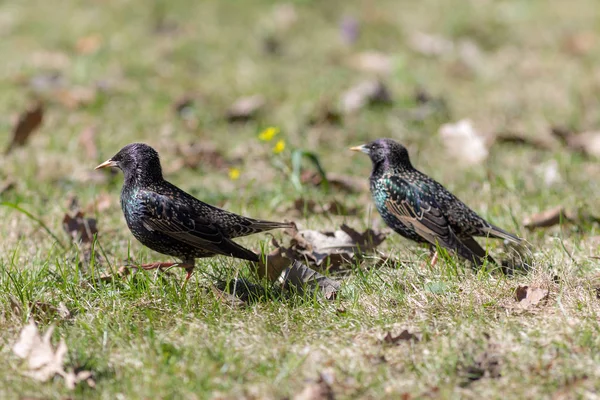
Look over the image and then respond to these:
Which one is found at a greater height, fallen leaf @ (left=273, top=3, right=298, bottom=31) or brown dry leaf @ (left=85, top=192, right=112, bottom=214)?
fallen leaf @ (left=273, top=3, right=298, bottom=31)

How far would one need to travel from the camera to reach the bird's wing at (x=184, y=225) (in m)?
4.40

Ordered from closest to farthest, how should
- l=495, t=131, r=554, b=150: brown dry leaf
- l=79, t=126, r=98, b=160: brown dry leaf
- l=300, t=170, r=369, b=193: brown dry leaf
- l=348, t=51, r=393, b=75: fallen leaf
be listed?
l=300, t=170, r=369, b=193: brown dry leaf → l=79, t=126, r=98, b=160: brown dry leaf → l=495, t=131, r=554, b=150: brown dry leaf → l=348, t=51, r=393, b=75: fallen leaf

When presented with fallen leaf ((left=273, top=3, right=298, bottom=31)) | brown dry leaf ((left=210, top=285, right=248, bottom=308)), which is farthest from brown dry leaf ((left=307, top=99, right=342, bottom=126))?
brown dry leaf ((left=210, top=285, right=248, bottom=308))

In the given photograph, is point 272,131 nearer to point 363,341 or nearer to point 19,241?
point 19,241

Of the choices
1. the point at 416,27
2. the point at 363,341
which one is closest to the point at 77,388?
the point at 363,341

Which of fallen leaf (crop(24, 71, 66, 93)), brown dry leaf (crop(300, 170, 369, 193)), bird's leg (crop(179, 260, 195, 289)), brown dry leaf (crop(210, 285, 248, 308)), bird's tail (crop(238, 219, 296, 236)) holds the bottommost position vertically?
brown dry leaf (crop(210, 285, 248, 308))

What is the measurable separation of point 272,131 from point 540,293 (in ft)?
8.15

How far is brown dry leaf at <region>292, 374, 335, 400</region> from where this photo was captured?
3.33m

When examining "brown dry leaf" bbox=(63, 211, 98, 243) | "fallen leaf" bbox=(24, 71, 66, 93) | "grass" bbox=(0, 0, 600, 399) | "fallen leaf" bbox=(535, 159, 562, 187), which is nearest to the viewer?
"grass" bbox=(0, 0, 600, 399)

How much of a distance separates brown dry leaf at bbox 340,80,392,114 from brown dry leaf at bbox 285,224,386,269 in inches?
121

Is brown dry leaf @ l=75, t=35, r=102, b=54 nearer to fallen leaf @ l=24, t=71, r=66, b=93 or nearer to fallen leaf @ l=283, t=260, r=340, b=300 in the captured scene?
fallen leaf @ l=24, t=71, r=66, b=93

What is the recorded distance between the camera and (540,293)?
4105 mm

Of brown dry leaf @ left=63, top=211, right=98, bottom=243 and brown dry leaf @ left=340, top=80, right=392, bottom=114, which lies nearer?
brown dry leaf @ left=63, top=211, right=98, bottom=243

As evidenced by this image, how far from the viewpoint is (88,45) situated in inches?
351
